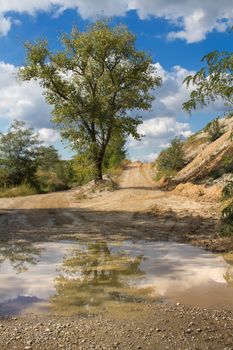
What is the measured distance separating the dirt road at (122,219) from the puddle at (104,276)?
1.49 meters

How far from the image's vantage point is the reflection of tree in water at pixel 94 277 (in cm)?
672

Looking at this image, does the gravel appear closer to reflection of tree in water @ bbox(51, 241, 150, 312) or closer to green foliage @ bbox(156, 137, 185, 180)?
reflection of tree in water @ bbox(51, 241, 150, 312)

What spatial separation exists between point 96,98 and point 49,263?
1915cm

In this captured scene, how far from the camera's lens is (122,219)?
51.9 feet

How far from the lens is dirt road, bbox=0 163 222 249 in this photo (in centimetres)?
1270

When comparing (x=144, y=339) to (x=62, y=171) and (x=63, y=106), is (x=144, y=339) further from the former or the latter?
(x=62, y=171)

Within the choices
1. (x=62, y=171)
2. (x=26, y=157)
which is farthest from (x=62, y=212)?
(x=62, y=171)

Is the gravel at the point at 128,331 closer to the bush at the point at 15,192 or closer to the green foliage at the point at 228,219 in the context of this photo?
the green foliage at the point at 228,219

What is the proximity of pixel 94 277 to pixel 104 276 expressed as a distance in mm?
205

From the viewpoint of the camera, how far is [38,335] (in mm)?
5289

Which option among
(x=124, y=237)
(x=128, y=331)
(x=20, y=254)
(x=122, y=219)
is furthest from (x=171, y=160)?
(x=128, y=331)

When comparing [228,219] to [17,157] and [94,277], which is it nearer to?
[94,277]

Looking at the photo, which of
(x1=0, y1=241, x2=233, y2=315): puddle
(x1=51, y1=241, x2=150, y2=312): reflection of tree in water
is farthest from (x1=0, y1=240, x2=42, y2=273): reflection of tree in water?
(x1=51, y1=241, x2=150, y2=312): reflection of tree in water

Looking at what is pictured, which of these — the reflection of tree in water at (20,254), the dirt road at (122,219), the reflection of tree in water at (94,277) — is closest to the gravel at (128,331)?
the reflection of tree in water at (94,277)
